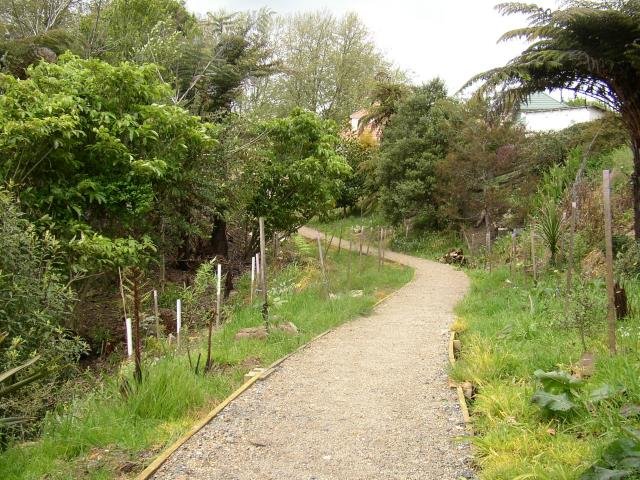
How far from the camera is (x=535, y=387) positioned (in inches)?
200

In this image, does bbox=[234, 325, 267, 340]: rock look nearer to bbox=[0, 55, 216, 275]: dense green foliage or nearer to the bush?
bbox=[0, 55, 216, 275]: dense green foliage

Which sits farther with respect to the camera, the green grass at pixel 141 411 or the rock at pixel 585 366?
the rock at pixel 585 366

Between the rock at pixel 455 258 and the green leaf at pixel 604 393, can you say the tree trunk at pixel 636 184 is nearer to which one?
the green leaf at pixel 604 393

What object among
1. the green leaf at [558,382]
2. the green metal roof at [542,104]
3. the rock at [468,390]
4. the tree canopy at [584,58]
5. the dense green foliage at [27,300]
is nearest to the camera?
the green leaf at [558,382]

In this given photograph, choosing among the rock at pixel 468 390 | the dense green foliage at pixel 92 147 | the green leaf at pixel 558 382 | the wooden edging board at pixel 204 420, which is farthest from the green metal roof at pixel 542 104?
the green leaf at pixel 558 382

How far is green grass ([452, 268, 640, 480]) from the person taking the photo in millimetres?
3834

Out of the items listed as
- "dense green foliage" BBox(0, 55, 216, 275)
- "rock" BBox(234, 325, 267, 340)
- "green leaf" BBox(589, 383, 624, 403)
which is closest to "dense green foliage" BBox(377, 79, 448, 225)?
"dense green foliage" BBox(0, 55, 216, 275)

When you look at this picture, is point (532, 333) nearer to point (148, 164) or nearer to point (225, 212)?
point (148, 164)

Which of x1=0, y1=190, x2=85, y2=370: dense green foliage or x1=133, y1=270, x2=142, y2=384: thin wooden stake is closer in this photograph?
x1=133, y1=270, x2=142, y2=384: thin wooden stake

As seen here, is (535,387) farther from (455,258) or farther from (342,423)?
(455,258)

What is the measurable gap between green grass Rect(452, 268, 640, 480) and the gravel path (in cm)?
30

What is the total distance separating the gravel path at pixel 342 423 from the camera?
424 centimetres

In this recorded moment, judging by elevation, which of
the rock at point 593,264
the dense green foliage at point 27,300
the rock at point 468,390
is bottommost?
the rock at point 468,390

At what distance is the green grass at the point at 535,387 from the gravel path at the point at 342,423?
298 millimetres
